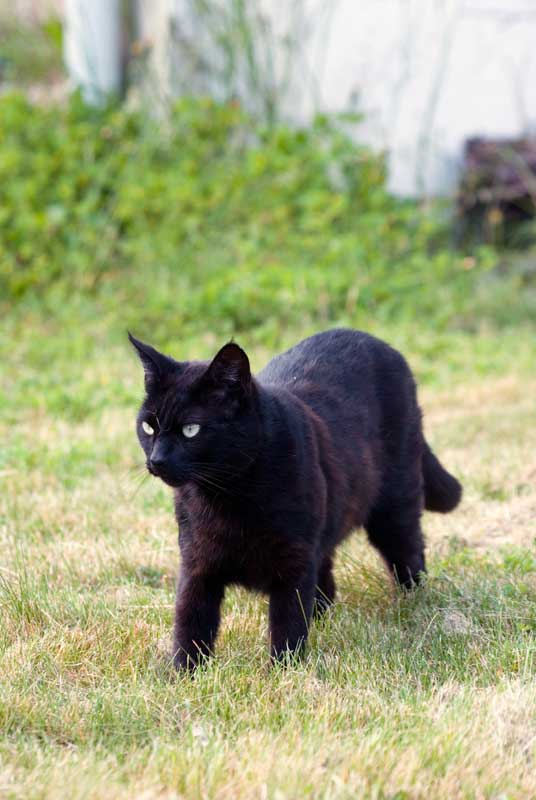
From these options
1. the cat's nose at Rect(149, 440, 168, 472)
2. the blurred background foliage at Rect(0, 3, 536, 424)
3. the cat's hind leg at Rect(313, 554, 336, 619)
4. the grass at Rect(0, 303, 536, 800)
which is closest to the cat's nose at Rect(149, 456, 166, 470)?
the cat's nose at Rect(149, 440, 168, 472)

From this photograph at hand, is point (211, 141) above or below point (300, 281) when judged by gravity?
Result: above

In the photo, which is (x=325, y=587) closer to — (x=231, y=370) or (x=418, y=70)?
(x=231, y=370)

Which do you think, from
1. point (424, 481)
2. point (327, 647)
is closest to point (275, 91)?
point (424, 481)

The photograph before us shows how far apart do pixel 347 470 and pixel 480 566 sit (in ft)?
2.32

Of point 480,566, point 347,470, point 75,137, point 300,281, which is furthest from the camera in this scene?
point 75,137

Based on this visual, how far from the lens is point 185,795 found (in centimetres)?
210

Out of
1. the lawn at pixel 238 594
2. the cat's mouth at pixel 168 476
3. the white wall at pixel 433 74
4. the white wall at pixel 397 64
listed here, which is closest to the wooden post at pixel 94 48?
the white wall at pixel 397 64

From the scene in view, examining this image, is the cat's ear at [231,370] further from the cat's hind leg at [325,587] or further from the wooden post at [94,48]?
the wooden post at [94,48]

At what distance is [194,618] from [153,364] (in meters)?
0.71

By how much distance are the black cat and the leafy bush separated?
12.9 feet

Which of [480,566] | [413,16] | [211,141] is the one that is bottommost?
[480,566]

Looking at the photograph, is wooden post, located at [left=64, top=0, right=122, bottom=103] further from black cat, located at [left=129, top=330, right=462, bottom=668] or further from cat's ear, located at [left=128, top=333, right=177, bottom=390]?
Result: cat's ear, located at [left=128, top=333, right=177, bottom=390]

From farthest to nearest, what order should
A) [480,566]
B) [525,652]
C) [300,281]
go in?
[300,281], [480,566], [525,652]

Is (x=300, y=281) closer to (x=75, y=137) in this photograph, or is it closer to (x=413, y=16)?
(x=75, y=137)
